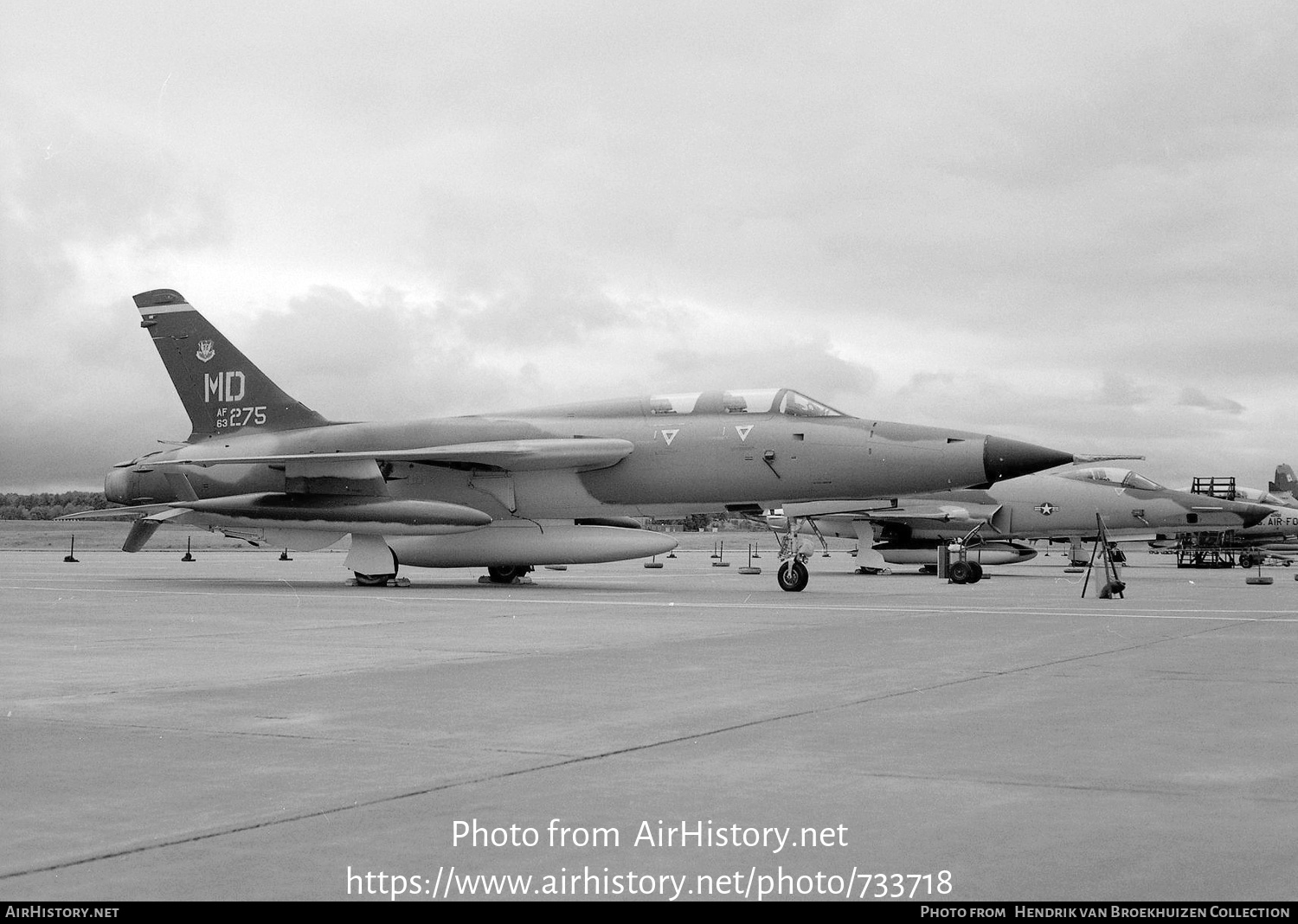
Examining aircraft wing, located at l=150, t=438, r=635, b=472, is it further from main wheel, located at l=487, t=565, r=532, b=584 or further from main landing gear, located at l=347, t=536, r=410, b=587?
main wheel, located at l=487, t=565, r=532, b=584

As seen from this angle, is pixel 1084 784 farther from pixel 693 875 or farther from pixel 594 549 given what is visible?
pixel 594 549

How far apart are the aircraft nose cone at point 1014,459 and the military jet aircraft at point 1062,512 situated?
10275mm

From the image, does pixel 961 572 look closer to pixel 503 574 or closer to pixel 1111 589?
pixel 1111 589

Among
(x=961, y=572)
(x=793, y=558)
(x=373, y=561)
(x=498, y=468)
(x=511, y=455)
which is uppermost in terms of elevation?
(x=511, y=455)

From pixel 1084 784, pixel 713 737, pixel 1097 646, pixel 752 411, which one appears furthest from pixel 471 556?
pixel 1084 784

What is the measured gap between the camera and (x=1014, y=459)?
1797cm

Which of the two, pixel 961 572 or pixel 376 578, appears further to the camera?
pixel 961 572

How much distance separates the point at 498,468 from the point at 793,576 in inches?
202

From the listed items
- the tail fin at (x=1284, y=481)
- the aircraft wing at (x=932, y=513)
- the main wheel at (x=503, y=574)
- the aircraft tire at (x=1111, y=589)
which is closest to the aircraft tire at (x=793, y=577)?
the aircraft tire at (x=1111, y=589)

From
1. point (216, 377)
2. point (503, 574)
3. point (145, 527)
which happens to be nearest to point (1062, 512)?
point (503, 574)

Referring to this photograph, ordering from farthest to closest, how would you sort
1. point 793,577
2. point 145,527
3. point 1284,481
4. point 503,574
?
point 1284,481, point 145,527, point 503,574, point 793,577

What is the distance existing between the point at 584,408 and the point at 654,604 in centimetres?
619

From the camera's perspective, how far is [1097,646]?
986 centimetres

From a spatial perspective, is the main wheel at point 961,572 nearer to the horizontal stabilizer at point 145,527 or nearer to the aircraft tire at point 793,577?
the aircraft tire at point 793,577
